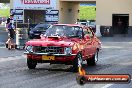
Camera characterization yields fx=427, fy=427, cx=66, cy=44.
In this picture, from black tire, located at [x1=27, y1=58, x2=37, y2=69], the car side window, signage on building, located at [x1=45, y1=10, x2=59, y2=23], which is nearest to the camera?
black tire, located at [x1=27, y1=58, x2=37, y2=69]

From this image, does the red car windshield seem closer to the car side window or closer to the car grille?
the car side window

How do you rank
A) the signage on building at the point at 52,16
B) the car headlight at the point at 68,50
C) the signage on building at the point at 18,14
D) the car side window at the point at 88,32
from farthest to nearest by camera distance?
the signage on building at the point at 18,14, the signage on building at the point at 52,16, the car side window at the point at 88,32, the car headlight at the point at 68,50

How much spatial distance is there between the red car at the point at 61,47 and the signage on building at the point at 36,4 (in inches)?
1496

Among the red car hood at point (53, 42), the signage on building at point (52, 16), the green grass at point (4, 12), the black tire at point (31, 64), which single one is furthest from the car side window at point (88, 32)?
the green grass at point (4, 12)

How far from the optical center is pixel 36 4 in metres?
52.4

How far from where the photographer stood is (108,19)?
51.7 m

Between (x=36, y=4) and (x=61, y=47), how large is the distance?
40.2 meters

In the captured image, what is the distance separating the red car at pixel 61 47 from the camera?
12.7m

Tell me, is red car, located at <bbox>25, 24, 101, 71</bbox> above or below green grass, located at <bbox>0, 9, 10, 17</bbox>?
below

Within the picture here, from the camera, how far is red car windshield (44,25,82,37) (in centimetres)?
1411

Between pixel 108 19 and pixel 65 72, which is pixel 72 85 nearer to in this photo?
pixel 65 72

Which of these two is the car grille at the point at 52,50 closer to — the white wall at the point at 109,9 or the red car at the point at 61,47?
the red car at the point at 61,47

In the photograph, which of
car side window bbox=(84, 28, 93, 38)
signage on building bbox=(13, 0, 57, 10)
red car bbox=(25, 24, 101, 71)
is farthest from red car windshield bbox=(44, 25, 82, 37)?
signage on building bbox=(13, 0, 57, 10)

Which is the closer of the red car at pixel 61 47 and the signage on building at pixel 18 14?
the red car at pixel 61 47
